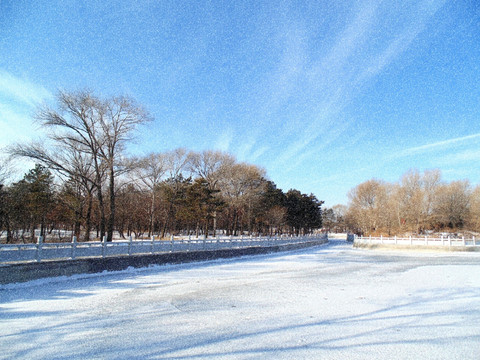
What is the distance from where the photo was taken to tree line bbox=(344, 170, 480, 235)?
188ft

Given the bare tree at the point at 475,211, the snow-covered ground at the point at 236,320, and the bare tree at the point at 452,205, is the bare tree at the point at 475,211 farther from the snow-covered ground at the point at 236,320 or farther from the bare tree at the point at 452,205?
the snow-covered ground at the point at 236,320

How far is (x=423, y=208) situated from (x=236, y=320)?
6225 centimetres

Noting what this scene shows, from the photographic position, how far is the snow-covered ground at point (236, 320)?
15.5ft

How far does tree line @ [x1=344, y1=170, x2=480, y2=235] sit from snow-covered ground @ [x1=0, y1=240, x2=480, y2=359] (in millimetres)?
52207

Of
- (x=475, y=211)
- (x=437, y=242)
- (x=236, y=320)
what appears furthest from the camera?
(x=475, y=211)

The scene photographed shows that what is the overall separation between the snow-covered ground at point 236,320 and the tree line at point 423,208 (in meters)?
52.2

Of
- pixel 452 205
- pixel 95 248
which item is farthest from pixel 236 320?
pixel 452 205

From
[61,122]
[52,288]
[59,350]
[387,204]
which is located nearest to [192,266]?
[52,288]

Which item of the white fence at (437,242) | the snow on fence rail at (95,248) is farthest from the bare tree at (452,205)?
the snow on fence rail at (95,248)

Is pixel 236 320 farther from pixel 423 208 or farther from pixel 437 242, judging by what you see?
pixel 423 208

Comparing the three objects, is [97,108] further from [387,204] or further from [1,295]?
[387,204]

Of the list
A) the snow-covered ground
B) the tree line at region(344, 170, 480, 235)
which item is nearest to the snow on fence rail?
the snow-covered ground

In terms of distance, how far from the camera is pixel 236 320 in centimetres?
640

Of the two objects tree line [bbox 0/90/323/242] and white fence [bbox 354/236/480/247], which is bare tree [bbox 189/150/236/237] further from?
white fence [bbox 354/236/480/247]
